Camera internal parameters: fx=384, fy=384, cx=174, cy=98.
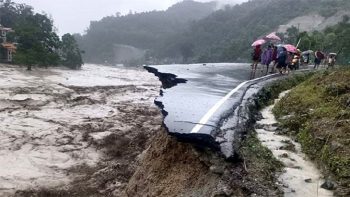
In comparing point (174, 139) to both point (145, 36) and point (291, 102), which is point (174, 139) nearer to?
point (291, 102)

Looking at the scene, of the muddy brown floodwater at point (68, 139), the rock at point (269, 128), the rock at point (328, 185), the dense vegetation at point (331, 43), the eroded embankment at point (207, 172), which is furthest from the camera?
the dense vegetation at point (331, 43)

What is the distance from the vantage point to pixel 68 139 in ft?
38.9

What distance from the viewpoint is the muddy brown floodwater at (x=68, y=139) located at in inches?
337

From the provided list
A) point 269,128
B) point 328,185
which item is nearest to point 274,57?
point 269,128

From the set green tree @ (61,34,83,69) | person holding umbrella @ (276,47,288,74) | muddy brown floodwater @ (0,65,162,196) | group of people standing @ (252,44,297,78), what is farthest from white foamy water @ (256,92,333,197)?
green tree @ (61,34,83,69)

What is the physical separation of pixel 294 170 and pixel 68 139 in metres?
8.17

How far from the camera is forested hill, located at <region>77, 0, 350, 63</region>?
5644 cm

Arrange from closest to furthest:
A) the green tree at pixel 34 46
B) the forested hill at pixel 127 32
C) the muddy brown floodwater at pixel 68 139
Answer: the muddy brown floodwater at pixel 68 139
the green tree at pixel 34 46
the forested hill at pixel 127 32

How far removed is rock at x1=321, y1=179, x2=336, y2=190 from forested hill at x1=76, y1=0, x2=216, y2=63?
251 feet

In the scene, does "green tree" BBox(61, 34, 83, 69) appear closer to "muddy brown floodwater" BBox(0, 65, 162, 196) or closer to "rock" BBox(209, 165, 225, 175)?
"muddy brown floodwater" BBox(0, 65, 162, 196)

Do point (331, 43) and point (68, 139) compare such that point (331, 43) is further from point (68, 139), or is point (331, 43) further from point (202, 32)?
point (202, 32)

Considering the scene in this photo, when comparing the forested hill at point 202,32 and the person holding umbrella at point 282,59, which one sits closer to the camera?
the person holding umbrella at point 282,59

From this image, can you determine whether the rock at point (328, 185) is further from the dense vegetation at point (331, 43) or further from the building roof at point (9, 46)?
the building roof at point (9, 46)

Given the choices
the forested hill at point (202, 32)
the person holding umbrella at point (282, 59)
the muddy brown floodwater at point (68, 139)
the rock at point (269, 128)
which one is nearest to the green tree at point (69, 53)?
the forested hill at point (202, 32)
